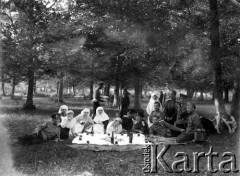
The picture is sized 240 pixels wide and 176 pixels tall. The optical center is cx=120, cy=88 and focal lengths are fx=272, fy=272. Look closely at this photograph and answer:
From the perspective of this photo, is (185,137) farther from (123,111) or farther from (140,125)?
(123,111)

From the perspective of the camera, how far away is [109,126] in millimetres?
10242

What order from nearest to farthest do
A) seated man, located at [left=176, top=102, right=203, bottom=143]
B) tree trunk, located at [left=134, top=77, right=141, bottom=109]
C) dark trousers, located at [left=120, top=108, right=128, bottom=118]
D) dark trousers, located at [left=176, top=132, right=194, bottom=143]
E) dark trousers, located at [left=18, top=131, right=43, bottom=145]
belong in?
1. dark trousers, located at [left=18, top=131, right=43, bottom=145]
2. dark trousers, located at [left=176, top=132, right=194, bottom=143]
3. seated man, located at [left=176, top=102, right=203, bottom=143]
4. dark trousers, located at [left=120, top=108, right=128, bottom=118]
5. tree trunk, located at [left=134, top=77, right=141, bottom=109]

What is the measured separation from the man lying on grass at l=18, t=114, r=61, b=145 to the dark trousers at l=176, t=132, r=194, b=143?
4053 millimetres

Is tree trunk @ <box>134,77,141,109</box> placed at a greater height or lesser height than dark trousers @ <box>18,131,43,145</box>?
greater

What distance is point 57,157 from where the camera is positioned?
736 centimetres

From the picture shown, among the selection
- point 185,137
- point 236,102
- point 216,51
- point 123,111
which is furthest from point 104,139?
point 236,102

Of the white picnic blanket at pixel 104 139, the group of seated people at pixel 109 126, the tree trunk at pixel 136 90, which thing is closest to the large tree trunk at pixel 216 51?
the group of seated people at pixel 109 126

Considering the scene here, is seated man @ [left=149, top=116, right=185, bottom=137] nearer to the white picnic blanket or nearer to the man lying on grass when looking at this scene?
the white picnic blanket

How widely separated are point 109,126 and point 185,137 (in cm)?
281

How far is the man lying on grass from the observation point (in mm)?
8680

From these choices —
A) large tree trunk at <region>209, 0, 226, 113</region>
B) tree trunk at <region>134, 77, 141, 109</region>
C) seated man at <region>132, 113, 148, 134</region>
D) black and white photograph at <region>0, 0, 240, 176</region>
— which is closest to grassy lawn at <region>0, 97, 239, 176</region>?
black and white photograph at <region>0, 0, 240, 176</region>

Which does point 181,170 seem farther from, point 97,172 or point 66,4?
point 66,4

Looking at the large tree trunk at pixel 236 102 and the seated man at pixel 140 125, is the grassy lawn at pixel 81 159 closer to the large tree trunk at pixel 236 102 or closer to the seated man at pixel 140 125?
the seated man at pixel 140 125

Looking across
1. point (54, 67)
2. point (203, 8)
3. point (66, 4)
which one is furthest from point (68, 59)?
point (203, 8)
